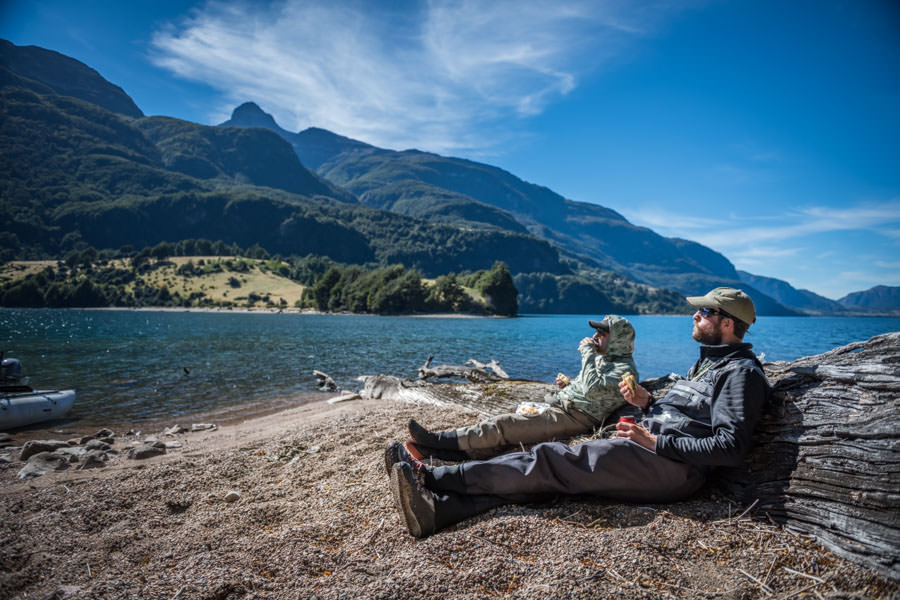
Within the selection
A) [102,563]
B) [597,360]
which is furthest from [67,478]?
[597,360]

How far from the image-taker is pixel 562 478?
14.8 ft

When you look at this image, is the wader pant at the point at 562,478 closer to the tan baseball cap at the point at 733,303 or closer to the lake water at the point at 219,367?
the tan baseball cap at the point at 733,303

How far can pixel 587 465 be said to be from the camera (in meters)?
4.41

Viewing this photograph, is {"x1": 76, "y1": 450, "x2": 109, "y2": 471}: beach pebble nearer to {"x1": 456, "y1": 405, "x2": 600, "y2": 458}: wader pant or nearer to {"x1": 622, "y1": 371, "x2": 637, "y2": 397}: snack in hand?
{"x1": 456, "y1": 405, "x2": 600, "y2": 458}: wader pant

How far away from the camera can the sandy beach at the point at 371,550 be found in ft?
11.0

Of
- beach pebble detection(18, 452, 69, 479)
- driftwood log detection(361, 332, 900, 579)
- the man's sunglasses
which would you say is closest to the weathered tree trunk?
driftwood log detection(361, 332, 900, 579)

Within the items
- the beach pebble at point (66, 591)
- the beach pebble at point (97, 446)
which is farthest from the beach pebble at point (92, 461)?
the beach pebble at point (66, 591)

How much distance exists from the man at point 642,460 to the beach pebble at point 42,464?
8725 millimetres

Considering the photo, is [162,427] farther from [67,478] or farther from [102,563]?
[102,563]

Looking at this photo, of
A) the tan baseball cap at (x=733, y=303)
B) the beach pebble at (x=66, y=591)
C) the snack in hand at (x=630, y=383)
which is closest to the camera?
the beach pebble at (x=66, y=591)

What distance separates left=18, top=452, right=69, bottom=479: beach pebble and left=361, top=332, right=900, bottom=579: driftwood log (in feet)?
38.9

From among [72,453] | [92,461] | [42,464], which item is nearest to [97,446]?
[72,453]

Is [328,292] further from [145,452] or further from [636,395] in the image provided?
[636,395]

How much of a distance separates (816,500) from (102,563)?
22.5 ft
